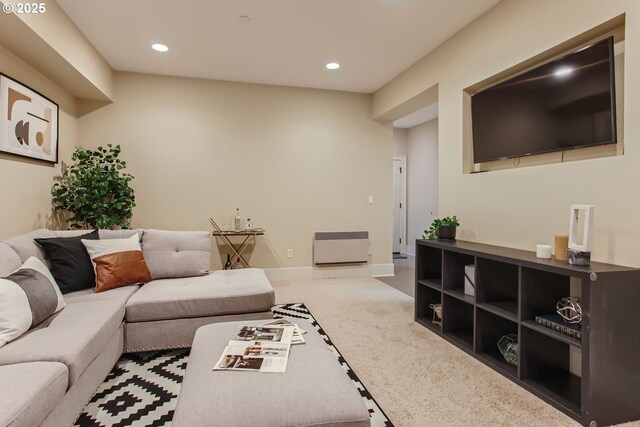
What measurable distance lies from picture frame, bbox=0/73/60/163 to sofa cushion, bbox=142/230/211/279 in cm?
124

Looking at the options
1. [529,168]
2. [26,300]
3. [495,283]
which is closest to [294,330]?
[26,300]

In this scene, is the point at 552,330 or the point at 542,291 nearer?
the point at 552,330

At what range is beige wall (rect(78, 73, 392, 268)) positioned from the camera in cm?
431

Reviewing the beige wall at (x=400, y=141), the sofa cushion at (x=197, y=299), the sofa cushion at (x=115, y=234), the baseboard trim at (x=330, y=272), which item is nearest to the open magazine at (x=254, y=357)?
the sofa cushion at (x=197, y=299)

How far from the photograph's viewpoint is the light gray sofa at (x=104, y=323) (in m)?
1.28

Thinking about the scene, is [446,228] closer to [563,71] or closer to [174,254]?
[563,71]

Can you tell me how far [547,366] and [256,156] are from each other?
3.87 metres

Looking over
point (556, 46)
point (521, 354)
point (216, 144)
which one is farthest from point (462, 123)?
point (216, 144)

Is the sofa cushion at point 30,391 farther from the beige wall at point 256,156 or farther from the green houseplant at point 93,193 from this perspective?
the beige wall at point 256,156

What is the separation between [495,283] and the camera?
8.00ft

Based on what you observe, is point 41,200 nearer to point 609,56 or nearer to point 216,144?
point 216,144

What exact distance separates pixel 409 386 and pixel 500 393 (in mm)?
506

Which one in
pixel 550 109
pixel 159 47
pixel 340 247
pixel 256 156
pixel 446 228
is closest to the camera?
pixel 550 109

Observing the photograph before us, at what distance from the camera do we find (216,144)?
455cm
